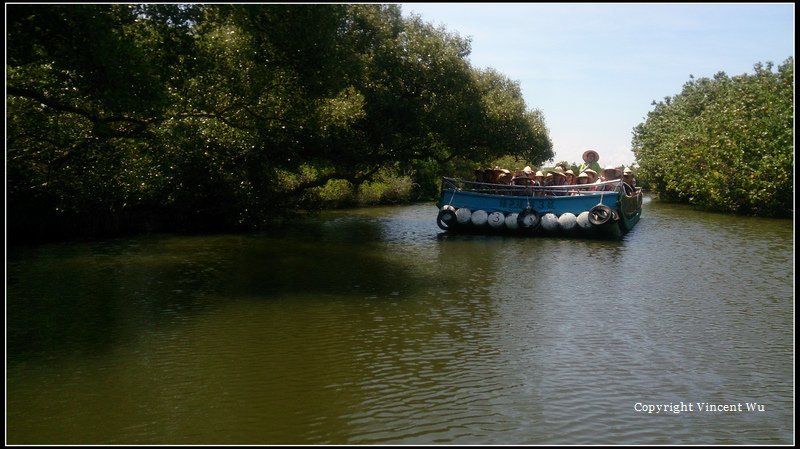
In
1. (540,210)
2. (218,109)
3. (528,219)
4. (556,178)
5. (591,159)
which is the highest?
(218,109)

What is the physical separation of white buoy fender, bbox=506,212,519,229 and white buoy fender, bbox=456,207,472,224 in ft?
4.36

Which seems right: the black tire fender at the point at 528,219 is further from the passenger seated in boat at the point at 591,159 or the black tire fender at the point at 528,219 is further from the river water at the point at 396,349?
the river water at the point at 396,349

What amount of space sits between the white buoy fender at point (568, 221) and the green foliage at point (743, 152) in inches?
486

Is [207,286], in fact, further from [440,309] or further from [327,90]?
[327,90]

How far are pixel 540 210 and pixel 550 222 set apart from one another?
640 millimetres

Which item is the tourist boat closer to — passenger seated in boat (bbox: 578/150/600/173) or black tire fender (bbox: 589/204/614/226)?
black tire fender (bbox: 589/204/614/226)

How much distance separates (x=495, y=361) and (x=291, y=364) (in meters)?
2.53

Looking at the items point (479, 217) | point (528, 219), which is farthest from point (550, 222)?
point (479, 217)

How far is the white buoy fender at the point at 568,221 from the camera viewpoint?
2384cm

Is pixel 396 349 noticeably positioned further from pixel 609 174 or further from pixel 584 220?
pixel 609 174

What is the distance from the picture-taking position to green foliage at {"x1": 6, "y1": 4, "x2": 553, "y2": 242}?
563 inches

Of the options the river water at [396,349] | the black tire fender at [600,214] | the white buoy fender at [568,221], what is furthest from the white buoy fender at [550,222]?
the river water at [396,349]

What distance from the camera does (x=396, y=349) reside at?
977cm

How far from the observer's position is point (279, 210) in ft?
90.6
